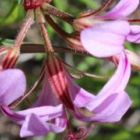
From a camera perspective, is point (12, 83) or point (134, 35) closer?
point (12, 83)

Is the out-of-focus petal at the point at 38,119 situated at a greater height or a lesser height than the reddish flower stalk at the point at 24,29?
lesser

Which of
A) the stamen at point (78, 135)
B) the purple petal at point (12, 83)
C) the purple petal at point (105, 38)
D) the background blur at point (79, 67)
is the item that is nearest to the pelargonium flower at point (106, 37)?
the purple petal at point (105, 38)

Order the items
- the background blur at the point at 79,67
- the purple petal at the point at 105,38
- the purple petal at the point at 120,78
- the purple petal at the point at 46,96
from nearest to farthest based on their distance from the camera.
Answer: the purple petal at the point at 105,38 → the purple petal at the point at 120,78 → the purple petal at the point at 46,96 → the background blur at the point at 79,67

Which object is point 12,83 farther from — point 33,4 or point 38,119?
point 33,4

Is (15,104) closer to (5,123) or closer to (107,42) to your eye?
(107,42)

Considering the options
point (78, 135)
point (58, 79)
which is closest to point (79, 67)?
point (78, 135)

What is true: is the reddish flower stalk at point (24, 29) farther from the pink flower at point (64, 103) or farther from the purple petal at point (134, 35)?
the purple petal at point (134, 35)

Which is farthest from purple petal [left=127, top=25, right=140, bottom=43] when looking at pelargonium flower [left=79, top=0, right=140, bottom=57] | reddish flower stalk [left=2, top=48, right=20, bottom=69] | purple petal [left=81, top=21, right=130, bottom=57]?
reddish flower stalk [left=2, top=48, right=20, bottom=69]
